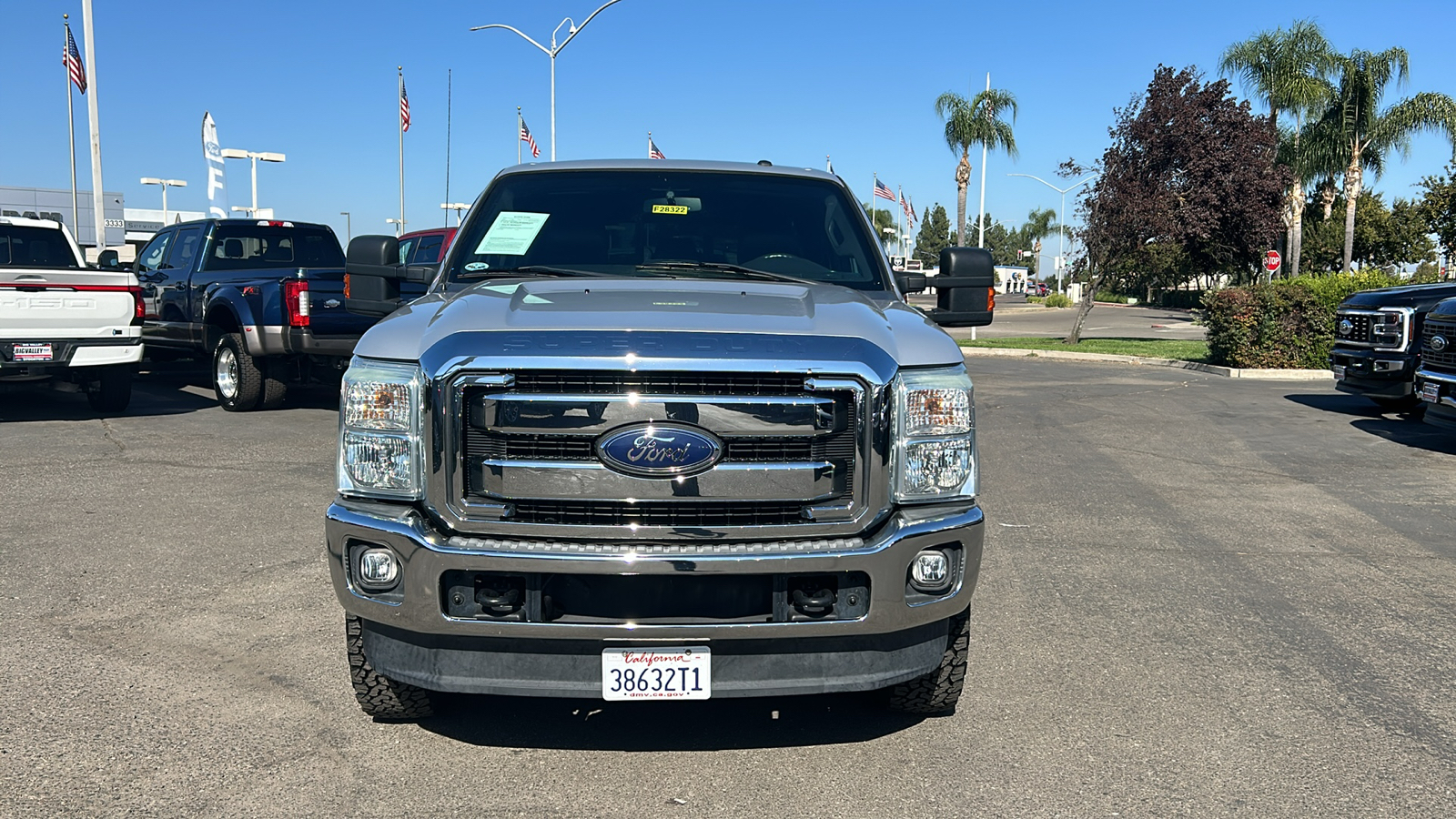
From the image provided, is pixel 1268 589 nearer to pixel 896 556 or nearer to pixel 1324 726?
pixel 1324 726

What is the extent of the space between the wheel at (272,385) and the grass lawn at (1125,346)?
51.3ft

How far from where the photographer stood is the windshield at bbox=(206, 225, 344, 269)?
13.6 meters

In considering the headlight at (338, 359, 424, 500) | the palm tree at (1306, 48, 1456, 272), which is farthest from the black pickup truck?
the palm tree at (1306, 48, 1456, 272)

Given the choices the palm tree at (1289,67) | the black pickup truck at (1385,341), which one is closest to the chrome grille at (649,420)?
the black pickup truck at (1385,341)

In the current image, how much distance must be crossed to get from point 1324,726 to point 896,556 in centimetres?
185

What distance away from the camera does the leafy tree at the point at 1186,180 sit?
27.7 m

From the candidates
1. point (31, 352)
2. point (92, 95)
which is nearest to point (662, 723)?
point (31, 352)

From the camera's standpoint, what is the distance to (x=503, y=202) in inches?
209

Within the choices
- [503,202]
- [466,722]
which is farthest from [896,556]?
[503,202]

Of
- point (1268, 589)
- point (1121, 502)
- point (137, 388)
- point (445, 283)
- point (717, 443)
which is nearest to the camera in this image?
point (717, 443)

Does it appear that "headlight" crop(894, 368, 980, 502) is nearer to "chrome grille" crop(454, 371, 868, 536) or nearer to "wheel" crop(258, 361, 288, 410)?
"chrome grille" crop(454, 371, 868, 536)

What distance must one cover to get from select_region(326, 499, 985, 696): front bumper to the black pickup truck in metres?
11.1

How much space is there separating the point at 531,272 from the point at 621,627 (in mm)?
1906

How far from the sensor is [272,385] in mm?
12562
